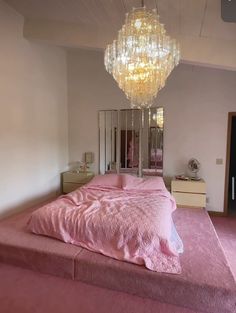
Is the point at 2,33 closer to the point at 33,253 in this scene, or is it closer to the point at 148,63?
the point at 148,63

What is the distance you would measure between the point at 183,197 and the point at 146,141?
1177 millimetres

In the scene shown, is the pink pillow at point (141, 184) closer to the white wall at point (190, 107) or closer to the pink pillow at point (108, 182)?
the pink pillow at point (108, 182)

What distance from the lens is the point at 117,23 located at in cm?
278

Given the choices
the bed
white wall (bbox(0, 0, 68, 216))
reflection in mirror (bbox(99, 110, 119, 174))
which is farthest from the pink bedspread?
reflection in mirror (bbox(99, 110, 119, 174))

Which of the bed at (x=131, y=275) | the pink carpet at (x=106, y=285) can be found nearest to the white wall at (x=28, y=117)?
the bed at (x=131, y=275)

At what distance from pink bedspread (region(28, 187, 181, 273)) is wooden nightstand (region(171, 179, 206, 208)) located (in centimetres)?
116

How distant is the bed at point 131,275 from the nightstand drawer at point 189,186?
57.1 inches

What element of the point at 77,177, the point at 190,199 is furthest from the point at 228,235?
the point at 77,177

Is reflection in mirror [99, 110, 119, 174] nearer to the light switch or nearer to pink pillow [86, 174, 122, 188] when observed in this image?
pink pillow [86, 174, 122, 188]

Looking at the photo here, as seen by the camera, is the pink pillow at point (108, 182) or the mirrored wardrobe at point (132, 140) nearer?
the pink pillow at point (108, 182)

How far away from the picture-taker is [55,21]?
9.91ft

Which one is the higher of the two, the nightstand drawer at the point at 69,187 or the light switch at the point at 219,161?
the light switch at the point at 219,161

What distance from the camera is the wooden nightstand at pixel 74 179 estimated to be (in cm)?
436

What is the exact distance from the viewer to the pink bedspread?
1921 mm
